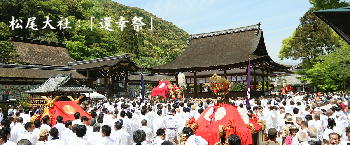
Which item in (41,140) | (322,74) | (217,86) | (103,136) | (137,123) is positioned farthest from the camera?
(322,74)

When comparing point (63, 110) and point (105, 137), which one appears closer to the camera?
point (105, 137)

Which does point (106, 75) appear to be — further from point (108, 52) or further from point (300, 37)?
point (300, 37)

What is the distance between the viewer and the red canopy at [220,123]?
7.31 meters

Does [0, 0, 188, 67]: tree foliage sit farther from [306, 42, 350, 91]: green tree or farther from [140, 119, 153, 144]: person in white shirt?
[140, 119, 153, 144]: person in white shirt

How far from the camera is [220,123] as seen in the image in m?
7.38

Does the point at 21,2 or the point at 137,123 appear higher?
the point at 21,2

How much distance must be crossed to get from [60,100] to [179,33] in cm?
12565

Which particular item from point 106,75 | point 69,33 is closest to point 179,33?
point 69,33

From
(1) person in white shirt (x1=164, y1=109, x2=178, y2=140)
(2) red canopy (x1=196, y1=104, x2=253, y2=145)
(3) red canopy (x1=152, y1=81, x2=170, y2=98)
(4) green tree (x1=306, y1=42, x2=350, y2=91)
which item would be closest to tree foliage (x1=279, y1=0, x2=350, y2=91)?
(4) green tree (x1=306, y1=42, x2=350, y2=91)

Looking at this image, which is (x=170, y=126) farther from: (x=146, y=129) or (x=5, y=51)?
(x=5, y=51)

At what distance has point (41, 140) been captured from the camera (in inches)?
237

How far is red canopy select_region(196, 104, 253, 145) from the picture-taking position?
7309mm

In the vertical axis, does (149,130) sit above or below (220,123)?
below

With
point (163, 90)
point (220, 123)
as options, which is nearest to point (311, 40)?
point (163, 90)
